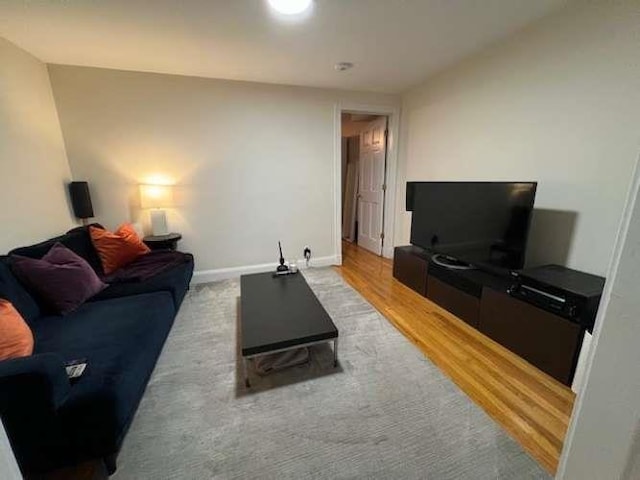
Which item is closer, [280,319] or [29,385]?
[29,385]

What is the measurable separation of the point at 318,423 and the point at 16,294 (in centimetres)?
191

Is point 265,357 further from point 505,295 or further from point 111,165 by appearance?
point 111,165

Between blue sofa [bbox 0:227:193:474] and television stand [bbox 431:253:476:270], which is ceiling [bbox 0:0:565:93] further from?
television stand [bbox 431:253:476:270]

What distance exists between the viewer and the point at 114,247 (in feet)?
8.28

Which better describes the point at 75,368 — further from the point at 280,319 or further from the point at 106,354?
the point at 280,319

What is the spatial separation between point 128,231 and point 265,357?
1.98 m

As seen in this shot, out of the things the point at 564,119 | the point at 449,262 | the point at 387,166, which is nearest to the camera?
the point at 564,119

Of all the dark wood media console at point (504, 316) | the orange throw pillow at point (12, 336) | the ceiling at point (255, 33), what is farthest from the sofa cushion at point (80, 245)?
the dark wood media console at point (504, 316)

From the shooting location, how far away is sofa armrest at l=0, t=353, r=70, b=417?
973mm

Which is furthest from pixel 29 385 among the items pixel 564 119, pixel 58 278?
pixel 564 119

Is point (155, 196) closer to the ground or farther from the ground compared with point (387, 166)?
closer to the ground

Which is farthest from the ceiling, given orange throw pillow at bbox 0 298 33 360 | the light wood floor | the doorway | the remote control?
the light wood floor

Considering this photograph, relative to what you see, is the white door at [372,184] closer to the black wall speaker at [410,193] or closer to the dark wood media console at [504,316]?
the black wall speaker at [410,193]

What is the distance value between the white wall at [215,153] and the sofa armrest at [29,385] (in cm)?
235
